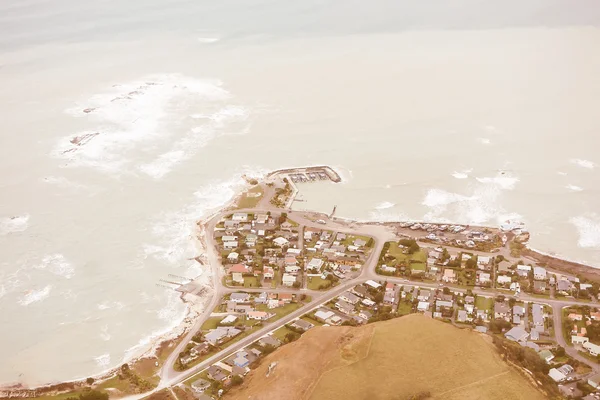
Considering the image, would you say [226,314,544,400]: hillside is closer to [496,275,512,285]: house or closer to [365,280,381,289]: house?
[365,280,381,289]: house

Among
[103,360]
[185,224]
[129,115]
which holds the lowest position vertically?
[103,360]

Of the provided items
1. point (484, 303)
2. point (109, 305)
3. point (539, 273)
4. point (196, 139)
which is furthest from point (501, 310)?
point (196, 139)

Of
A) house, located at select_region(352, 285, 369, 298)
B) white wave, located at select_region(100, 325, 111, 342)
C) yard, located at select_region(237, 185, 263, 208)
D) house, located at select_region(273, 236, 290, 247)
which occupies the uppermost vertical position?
yard, located at select_region(237, 185, 263, 208)

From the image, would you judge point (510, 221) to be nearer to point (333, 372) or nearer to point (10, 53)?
point (333, 372)

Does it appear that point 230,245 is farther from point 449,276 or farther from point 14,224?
point 14,224

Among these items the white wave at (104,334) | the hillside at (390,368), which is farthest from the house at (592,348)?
the white wave at (104,334)

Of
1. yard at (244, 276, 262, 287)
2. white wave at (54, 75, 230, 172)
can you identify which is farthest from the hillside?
white wave at (54, 75, 230, 172)

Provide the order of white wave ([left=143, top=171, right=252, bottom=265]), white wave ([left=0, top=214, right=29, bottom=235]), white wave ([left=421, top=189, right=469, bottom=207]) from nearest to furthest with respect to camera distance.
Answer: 1. white wave ([left=143, top=171, right=252, bottom=265])
2. white wave ([left=0, top=214, right=29, bottom=235])
3. white wave ([left=421, top=189, right=469, bottom=207])
